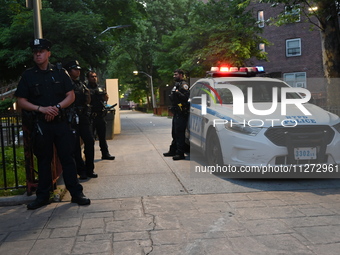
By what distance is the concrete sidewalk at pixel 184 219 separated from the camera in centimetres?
371

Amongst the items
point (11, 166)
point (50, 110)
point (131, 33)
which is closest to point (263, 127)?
point (50, 110)

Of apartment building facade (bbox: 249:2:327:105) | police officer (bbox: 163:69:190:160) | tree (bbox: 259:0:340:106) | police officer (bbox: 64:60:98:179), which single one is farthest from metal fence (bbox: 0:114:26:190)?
apartment building facade (bbox: 249:2:327:105)

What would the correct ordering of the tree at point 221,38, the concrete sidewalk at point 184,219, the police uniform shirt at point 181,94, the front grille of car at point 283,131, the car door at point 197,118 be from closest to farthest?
the concrete sidewalk at point 184,219 < the front grille of car at point 283,131 < the car door at point 197,118 < the police uniform shirt at point 181,94 < the tree at point 221,38

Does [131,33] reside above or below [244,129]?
above

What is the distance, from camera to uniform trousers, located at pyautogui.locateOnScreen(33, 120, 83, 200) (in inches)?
197

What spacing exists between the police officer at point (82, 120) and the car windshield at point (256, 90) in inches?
95.2

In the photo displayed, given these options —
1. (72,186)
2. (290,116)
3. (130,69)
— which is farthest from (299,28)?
(72,186)

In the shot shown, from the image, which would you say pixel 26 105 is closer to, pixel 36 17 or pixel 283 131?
pixel 36 17

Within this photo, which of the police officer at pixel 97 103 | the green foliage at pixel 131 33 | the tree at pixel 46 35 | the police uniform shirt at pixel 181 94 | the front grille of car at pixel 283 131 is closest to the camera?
the front grille of car at pixel 283 131

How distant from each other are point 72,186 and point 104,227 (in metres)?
1.13

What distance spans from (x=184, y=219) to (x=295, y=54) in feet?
104

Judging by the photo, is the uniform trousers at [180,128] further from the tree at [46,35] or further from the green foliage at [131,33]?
the tree at [46,35]

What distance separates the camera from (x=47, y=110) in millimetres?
4852

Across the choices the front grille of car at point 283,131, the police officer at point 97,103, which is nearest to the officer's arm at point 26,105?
the police officer at point 97,103
